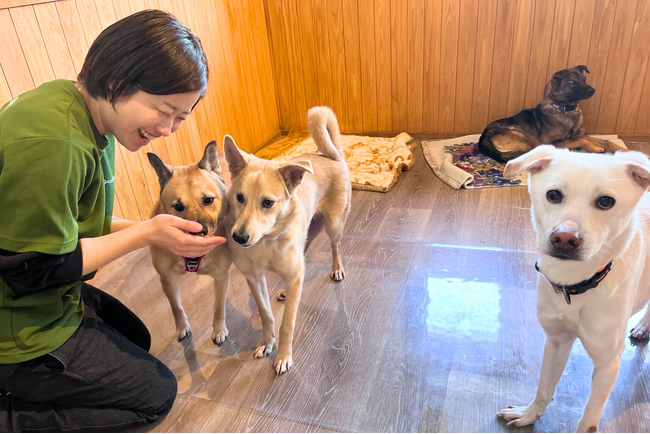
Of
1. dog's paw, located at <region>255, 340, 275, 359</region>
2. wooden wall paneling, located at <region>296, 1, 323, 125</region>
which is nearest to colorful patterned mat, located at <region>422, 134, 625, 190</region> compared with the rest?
wooden wall paneling, located at <region>296, 1, 323, 125</region>

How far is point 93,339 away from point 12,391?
0.91 feet

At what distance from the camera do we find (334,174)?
229cm

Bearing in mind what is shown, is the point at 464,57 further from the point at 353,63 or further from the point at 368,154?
the point at 368,154

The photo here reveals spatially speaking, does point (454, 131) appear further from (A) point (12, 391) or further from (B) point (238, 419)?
(A) point (12, 391)

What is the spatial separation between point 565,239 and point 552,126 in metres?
2.98

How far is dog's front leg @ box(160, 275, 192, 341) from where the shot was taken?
1.88m

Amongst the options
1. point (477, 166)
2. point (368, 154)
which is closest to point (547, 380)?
point (477, 166)

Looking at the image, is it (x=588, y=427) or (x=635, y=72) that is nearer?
(x=588, y=427)

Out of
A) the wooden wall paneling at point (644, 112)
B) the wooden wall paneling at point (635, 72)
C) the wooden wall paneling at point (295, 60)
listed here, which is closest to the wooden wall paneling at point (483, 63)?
the wooden wall paneling at point (635, 72)

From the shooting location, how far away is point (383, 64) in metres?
4.11

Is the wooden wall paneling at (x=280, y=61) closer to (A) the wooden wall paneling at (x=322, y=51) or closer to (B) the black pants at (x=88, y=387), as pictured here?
(A) the wooden wall paneling at (x=322, y=51)

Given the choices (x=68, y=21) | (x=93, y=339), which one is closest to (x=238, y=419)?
(x=93, y=339)

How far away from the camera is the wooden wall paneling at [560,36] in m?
3.49

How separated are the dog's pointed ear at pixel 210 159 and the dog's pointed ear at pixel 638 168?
138 centimetres
